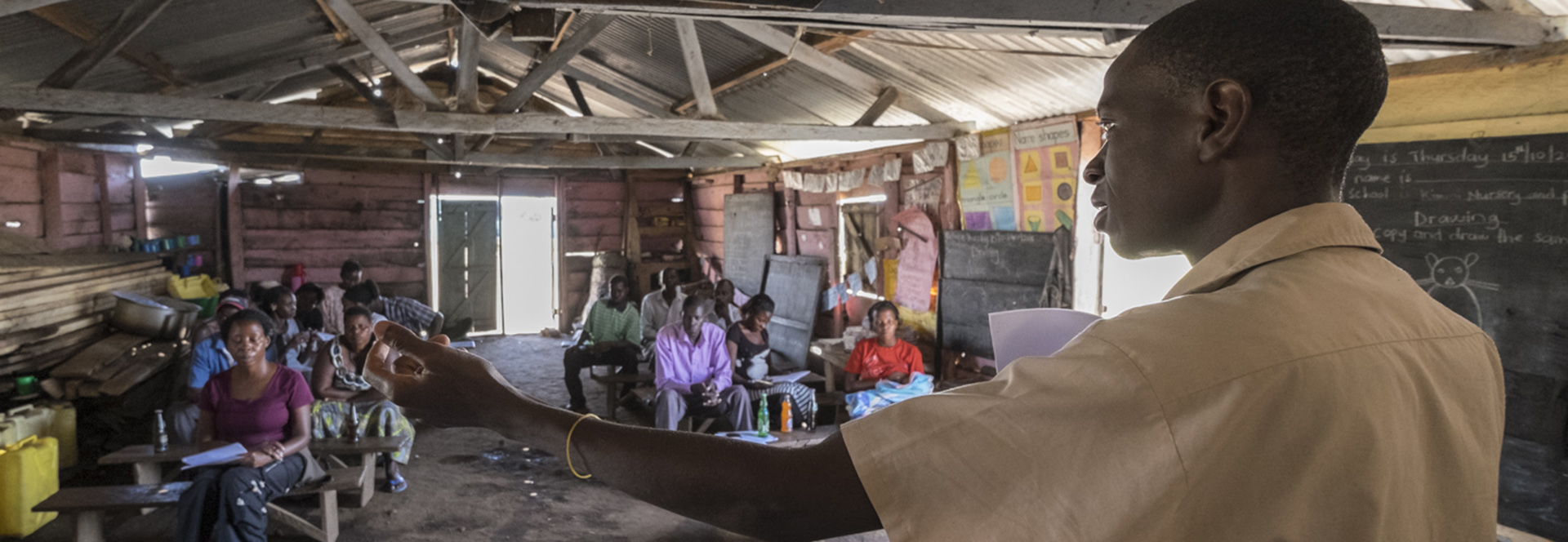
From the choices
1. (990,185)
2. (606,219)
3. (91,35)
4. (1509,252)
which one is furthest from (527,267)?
(1509,252)

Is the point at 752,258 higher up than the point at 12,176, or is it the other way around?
the point at 12,176

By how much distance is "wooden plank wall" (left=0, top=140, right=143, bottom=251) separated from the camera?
7219mm

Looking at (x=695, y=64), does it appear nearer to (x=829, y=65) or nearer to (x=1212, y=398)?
(x=829, y=65)

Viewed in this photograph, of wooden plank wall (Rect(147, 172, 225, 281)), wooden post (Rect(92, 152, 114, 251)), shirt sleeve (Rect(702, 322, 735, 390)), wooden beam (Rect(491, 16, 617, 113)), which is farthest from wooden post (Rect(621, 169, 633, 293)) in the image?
wooden beam (Rect(491, 16, 617, 113))

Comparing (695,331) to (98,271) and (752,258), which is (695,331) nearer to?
(752,258)

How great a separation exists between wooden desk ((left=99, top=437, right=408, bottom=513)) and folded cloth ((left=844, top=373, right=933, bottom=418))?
134 inches

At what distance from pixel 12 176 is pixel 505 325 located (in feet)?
23.7

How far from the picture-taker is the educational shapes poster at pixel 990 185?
255 inches

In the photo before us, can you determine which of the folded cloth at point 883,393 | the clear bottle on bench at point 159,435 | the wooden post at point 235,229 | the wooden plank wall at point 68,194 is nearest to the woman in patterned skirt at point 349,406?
the clear bottle on bench at point 159,435

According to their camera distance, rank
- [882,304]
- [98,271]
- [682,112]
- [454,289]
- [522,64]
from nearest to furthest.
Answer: [882,304] < [98,271] < [682,112] < [522,64] < [454,289]

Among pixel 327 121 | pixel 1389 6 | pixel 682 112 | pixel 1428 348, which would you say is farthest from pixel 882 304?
pixel 1428 348

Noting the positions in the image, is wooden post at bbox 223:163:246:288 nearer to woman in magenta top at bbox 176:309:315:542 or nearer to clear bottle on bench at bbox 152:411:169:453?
clear bottle on bench at bbox 152:411:169:453

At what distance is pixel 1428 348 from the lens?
2.51 feet

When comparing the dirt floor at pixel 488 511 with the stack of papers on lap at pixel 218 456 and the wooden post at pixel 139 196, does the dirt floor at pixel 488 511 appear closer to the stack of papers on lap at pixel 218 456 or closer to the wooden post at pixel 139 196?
the stack of papers on lap at pixel 218 456
